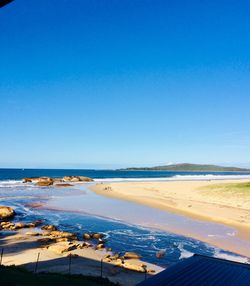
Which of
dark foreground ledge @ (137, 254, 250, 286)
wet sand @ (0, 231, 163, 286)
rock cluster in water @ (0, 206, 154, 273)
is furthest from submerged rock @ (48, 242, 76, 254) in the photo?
dark foreground ledge @ (137, 254, 250, 286)

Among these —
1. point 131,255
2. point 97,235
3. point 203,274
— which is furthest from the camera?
point 97,235

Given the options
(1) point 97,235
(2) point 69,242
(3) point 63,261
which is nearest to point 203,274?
(3) point 63,261

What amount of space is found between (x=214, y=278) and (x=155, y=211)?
32018 mm

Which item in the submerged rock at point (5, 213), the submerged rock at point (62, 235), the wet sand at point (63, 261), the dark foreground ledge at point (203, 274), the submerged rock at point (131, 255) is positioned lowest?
the submerged rock at point (131, 255)

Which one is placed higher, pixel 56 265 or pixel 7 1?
pixel 7 1

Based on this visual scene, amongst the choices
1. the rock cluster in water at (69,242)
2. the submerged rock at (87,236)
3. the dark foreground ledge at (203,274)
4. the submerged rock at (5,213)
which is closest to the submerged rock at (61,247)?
the rock cluster in water at (69,242)

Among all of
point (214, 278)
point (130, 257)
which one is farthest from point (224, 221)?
point (214, 278)

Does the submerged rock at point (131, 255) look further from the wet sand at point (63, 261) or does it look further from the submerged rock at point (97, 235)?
the submerged rock at point (97, 235)

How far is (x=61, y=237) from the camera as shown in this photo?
25422 millimetres

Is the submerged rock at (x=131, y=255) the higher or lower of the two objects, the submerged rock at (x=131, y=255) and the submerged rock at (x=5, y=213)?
the lower

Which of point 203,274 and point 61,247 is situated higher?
point 203,274

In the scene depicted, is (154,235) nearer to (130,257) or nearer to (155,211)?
(130,257)

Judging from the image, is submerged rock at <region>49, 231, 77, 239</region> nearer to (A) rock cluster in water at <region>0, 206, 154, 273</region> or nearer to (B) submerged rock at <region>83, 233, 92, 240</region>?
(A) rock cluster in water at <region>0, 206, 154, 273</region>

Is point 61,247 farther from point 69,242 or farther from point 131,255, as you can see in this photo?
point 131,255
